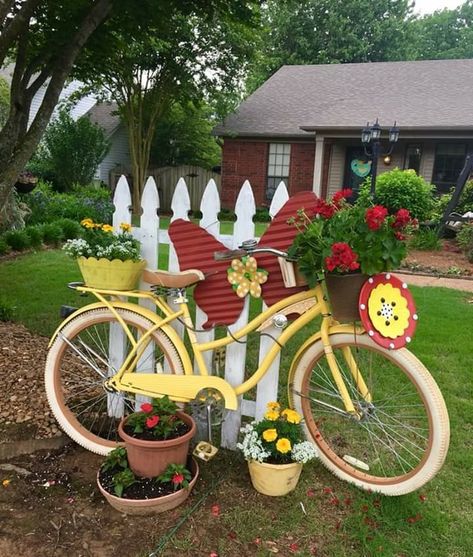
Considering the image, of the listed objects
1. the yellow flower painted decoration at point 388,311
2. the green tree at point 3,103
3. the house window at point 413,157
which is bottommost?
the yellow flower painted decoration at point 388,311

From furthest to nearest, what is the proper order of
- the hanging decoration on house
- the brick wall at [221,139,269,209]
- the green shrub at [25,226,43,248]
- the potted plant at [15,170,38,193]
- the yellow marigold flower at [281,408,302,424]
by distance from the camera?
the brick wall at [221,139,269,209]
the hanging decoration on house
the potted plant at [15,170,38,193]
the green shrub at [25,226,43,248]
the yellow marigold flower at [281,408,302,424]

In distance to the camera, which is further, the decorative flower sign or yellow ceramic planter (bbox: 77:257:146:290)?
yellow ceramic planter (bbox: 77:257:146:290)

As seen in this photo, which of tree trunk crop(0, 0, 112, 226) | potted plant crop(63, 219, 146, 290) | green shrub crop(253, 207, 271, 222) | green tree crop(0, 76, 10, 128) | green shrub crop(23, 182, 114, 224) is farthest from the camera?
green tree crop(0, 76, 10, 128)

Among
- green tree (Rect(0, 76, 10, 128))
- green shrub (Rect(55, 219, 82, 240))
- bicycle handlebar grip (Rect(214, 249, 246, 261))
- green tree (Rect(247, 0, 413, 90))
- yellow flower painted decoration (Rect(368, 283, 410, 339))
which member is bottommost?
green shrub (Rect(55, 219, 82, 240))

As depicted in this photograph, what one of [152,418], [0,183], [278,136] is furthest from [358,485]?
[278,136]

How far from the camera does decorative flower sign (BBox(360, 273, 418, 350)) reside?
76.8 inches

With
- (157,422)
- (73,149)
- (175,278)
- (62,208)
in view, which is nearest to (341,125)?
(62,208)

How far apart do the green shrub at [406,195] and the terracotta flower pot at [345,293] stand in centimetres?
821

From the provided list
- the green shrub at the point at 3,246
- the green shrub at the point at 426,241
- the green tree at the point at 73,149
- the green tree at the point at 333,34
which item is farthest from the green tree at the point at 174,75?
the green tree at the point at 333,34

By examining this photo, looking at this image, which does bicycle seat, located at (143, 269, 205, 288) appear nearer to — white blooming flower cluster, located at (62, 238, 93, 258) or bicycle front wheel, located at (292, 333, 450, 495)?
white blooming flower cluster, located at (62, 238, 93, 258)

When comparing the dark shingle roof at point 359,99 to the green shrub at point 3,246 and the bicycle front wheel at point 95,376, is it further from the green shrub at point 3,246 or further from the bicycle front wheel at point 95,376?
the bicycle front wheel at point 95,376

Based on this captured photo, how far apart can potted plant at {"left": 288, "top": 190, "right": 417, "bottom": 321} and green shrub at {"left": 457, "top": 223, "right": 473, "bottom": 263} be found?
22.4 ft

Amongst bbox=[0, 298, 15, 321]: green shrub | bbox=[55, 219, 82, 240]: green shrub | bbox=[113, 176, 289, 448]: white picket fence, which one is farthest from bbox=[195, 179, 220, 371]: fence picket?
bbox=[55, 219, 82, 240]: green shrub

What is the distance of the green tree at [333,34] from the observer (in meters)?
24.8
